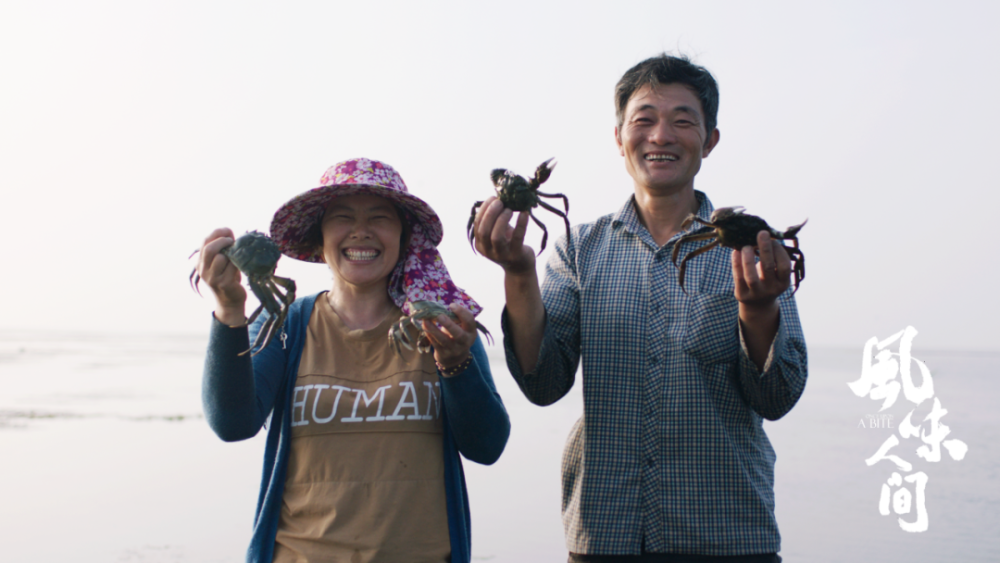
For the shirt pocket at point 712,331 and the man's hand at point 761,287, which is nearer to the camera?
the man's hand at point 761,287

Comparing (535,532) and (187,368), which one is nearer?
(535,532)

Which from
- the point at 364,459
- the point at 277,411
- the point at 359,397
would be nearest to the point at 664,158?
the point at 359,397

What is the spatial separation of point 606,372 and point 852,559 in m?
5.51

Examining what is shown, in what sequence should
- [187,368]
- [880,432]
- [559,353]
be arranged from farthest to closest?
1. [187,368]
2. [880,432]
3. [559,353]

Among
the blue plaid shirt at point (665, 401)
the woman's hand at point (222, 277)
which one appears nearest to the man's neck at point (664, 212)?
the blue plaid shirt at point (665, 401)

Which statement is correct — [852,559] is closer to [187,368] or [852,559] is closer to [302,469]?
[302,469]

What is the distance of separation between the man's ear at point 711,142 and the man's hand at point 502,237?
1.01 m

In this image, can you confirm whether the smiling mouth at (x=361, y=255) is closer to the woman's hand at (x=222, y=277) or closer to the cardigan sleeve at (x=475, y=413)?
the woman's hand at (x=222, y=277)

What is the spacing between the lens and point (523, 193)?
2.93 meters

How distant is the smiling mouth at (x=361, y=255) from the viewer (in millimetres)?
2778

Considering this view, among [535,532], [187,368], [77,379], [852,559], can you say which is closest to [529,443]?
[535,532]

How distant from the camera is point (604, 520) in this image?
272cm

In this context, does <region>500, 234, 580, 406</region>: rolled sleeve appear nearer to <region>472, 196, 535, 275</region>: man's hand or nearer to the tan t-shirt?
<region>472, 196, 535, 275</region>: man's hand

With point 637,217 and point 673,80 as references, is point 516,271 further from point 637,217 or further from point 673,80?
point 673,80
